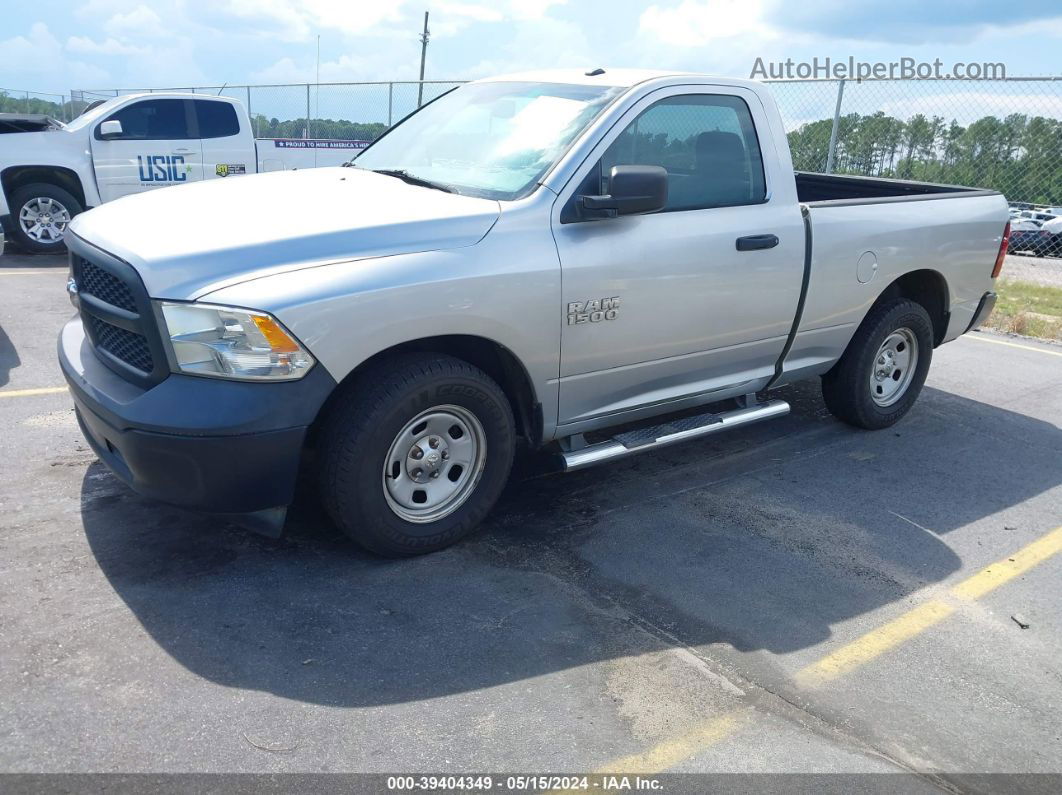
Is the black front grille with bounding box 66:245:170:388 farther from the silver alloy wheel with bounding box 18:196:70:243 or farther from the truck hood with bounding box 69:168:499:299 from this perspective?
the silver alloy wheel with bounding box 18:196:70:243

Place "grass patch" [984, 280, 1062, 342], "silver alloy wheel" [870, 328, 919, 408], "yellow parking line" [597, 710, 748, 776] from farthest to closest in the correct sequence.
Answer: "grass patch" [984, 280, 1062, 342] < "silver alloy wheel" [870, 328, 919, 408] < "yellow parking line" [597, 710, 748, 776]

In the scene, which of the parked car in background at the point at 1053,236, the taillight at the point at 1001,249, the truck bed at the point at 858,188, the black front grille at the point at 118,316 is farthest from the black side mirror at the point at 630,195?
the parked car in background at the point at 1053,236

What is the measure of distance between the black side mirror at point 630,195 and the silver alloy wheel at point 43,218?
9.59 m

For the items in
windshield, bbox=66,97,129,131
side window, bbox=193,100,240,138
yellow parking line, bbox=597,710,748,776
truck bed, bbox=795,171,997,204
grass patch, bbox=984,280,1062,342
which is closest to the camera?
yellow parking line, bbox=597,710,748,776

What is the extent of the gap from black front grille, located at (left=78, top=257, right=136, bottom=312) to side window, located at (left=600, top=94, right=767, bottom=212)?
213 cm

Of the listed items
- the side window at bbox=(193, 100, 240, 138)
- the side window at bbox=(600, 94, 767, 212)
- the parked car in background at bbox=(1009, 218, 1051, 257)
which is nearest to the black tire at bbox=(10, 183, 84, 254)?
the side window at bbox=(193, 100, 240, 138)

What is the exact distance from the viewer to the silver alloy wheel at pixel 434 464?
384cm

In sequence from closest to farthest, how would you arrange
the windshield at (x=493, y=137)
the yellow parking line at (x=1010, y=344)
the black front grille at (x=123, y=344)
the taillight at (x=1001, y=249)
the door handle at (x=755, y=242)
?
1. the black front grille at (x=123, y=344)
2. the windshield at (x=493, y=137)
3. the door handle at (x=755, y=242)
4. the taillight at (x=1001, y=249)
5. the yellow parking line at (x=1010, y=344)

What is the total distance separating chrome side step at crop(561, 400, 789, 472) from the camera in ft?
14.2

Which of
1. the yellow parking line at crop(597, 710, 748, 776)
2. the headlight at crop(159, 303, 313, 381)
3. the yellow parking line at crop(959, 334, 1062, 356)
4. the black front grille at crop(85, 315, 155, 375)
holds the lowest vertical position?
the yellow parking line at crop(597, 710, 748, 776)

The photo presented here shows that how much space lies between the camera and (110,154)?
11.7 metres

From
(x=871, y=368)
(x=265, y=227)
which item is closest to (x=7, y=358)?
(x=265, y=227)

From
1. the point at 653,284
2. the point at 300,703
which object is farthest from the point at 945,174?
the point at 300,703

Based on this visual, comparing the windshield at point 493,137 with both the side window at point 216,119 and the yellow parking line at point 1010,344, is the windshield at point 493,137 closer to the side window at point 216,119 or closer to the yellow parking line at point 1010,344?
the yellow parking line at point 1010,344
